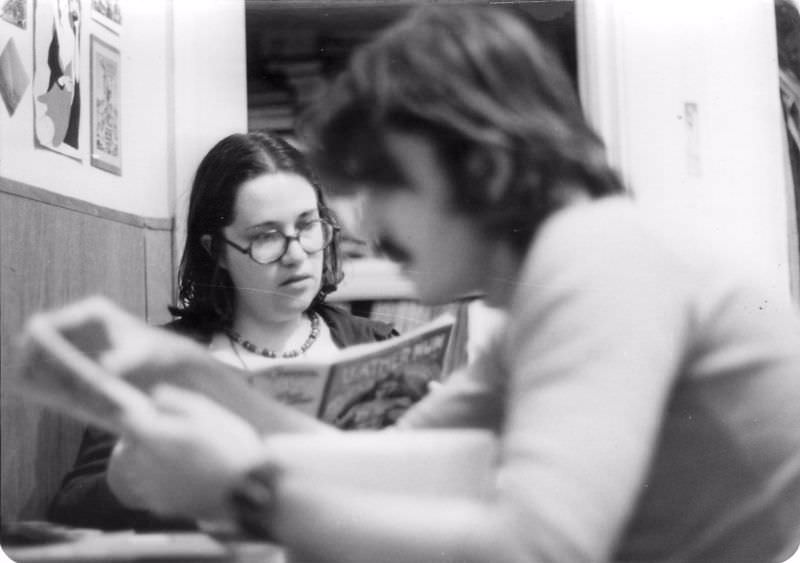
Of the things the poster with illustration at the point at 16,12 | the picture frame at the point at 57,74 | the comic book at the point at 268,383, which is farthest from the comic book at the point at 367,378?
the poster with illustration at the point at 16,12

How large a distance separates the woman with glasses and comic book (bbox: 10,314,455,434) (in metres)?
0.03

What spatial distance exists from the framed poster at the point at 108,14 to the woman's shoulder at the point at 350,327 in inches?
14.0

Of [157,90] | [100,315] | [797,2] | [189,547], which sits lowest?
[189,547]

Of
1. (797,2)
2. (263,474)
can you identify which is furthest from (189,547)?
(797,2)

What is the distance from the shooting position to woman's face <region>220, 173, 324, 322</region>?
33.5 inches

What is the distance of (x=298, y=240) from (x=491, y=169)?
0.68ft

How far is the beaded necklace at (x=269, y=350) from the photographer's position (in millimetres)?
835

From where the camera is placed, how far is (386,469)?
0.76 meters

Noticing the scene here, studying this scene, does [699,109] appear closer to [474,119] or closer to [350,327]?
[474,119]

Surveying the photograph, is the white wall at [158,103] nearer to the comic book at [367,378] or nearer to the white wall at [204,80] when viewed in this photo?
the white wall at [204,80]

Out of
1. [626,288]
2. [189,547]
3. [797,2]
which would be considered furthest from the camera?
[797,2]

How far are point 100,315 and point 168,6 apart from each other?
327mm

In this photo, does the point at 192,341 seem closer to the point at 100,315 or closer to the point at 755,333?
the point at 100,315

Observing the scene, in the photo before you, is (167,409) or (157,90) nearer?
(167,409)
